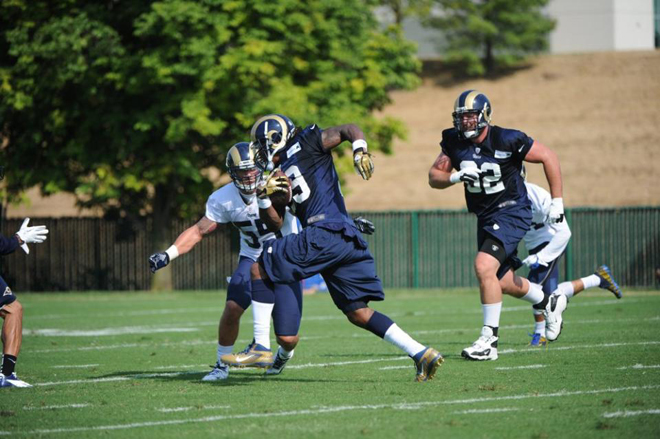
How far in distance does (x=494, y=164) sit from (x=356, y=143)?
217 centimetres

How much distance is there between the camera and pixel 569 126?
147 ft

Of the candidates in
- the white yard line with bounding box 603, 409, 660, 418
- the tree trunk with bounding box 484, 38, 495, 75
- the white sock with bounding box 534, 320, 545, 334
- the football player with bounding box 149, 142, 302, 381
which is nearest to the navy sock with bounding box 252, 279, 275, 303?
the football player with bounding box 149, 142, 302, 381

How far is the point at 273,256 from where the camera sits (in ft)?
23.9

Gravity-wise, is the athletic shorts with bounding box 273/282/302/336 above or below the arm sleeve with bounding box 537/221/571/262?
below

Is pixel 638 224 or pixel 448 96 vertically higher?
pixel 448 96

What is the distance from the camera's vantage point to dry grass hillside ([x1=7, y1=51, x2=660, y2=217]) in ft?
126

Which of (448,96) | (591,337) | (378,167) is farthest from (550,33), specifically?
(591,337)

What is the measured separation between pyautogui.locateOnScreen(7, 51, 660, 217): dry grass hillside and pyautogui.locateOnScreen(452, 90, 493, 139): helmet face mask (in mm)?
27520

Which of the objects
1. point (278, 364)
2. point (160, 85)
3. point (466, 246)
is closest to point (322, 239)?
point (278, 364)

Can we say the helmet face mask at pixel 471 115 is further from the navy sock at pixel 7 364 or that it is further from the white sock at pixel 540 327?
the navy sock at pixel 7 364

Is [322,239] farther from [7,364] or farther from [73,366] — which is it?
[73,366]

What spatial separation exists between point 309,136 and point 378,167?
36635 millimetres

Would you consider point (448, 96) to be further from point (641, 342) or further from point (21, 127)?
point (641, 342)

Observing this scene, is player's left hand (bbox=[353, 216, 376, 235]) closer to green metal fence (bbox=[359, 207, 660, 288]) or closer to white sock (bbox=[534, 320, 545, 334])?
white sock (bbox=[534, 320, 545, 334])
